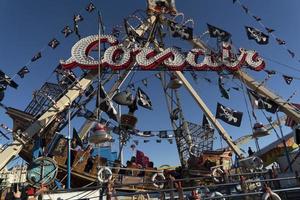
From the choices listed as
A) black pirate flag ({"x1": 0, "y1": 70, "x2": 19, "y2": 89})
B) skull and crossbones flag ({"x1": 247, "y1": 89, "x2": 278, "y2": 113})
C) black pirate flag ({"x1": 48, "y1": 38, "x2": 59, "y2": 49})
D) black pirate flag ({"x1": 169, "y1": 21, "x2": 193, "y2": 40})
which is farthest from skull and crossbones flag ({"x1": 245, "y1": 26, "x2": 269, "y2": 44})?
black pirate flag ({"x1": 0, "y1": 70, "x2": 19, "y2": 89})

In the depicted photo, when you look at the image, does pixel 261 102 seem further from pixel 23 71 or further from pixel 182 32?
pixel 23 71

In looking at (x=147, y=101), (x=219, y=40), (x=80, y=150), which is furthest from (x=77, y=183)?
(x=219, y=40)

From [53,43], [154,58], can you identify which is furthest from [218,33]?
[53,43]

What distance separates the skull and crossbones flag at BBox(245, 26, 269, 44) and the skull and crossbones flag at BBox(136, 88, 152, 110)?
1032 centimetres

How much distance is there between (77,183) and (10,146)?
540 cm

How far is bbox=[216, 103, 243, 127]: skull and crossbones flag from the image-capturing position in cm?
2334

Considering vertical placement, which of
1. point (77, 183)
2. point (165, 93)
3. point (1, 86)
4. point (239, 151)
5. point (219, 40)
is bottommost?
point (77, 183)

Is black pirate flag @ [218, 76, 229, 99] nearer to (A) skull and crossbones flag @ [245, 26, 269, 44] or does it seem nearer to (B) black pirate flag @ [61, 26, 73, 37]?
(A) skull and crossbones flag @ [245, 26, 269, 44]

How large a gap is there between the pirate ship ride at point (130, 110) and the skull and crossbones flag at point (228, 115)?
0.07 metres

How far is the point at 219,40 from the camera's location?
26.8 metres

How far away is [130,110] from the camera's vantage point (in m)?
22.5

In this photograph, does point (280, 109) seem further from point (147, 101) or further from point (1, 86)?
point (1, 86)

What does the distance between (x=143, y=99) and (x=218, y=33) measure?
29.7 ft

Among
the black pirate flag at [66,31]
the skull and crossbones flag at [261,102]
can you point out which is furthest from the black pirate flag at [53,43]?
the skull and crossbones flag at [261,102]
